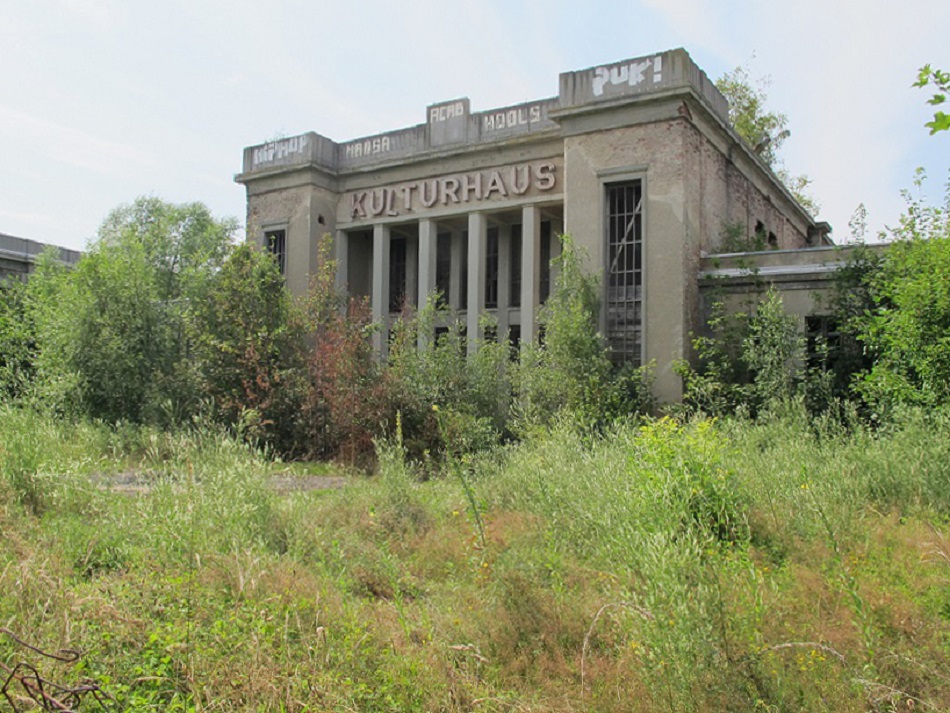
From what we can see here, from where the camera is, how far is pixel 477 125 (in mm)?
19125

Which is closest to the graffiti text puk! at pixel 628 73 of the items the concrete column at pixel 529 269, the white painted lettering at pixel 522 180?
the white painted lettering at pixel 522 180

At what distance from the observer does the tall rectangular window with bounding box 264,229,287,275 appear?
21031mm

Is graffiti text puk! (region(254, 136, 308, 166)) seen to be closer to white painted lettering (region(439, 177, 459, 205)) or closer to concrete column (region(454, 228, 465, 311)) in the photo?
white painted lettering (region(439, 177, 459, 205))

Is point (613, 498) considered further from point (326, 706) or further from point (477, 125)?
point (477, 125)

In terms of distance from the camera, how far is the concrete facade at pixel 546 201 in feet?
51.1

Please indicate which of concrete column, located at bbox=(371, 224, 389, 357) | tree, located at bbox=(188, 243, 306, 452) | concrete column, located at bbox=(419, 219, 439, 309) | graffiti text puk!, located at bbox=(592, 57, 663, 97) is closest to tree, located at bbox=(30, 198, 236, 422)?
tree, located at bbox=(188, 243, 306, 452)

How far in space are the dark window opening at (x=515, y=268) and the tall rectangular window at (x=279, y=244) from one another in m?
6.37

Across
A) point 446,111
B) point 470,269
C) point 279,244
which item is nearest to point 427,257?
point 470,269

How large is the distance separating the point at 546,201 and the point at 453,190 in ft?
8.95

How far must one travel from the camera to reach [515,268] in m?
21.8

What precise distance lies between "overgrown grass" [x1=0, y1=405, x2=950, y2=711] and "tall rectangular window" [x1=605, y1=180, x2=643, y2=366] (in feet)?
26.1

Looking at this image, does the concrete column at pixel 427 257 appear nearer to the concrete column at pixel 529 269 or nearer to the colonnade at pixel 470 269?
the colonnade at pixel 470 269

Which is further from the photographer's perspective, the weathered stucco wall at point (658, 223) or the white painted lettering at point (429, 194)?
the white painted lettering at point (429, 194)

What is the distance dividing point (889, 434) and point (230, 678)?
28.3 ft
